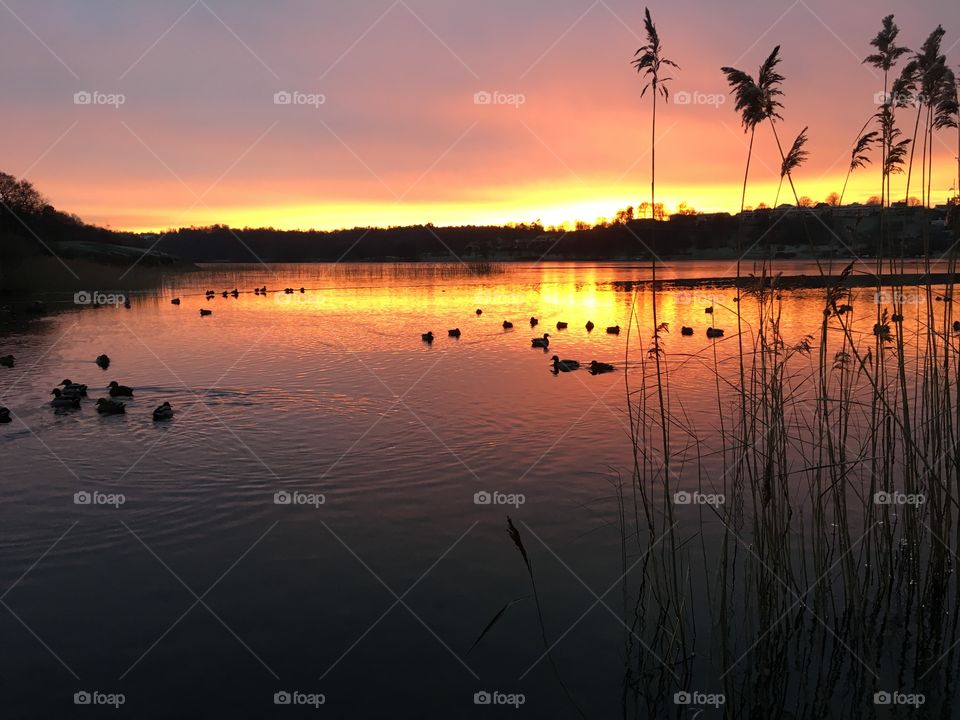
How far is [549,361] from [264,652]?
15327 mm

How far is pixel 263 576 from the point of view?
7.08m

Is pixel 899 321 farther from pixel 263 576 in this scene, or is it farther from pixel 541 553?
pixel 263 576
